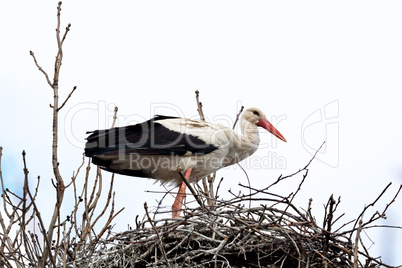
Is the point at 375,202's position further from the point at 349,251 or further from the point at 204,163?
the point at 204,163

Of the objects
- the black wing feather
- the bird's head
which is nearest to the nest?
the black wing feather

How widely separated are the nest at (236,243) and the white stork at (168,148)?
3.64 ft

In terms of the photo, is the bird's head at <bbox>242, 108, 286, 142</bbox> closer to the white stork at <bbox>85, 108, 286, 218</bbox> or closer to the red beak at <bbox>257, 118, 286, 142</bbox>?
the red beak at <bbox>257, 118, 286, 142</bbox>

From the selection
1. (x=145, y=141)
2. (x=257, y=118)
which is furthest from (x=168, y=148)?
(x=257, y=118)

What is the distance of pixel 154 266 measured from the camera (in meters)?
3.49

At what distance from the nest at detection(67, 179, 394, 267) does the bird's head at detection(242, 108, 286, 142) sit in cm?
207

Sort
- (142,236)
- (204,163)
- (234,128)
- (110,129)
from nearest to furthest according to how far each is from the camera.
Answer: (142,236) → (110,129) → (204,163) → (234,128)

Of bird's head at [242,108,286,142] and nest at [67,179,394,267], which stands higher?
bird's head at [242,108,286,142]

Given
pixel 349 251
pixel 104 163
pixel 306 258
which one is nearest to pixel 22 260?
pixel 104 163

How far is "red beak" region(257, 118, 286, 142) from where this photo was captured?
18.8 ft

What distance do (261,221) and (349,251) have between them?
60 centimetres

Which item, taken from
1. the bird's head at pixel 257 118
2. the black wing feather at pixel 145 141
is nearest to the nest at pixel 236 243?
Answer: the black wing feather at pixel 145 141

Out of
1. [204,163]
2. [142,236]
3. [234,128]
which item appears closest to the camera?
[142,236]

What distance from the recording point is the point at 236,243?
11.5ft
